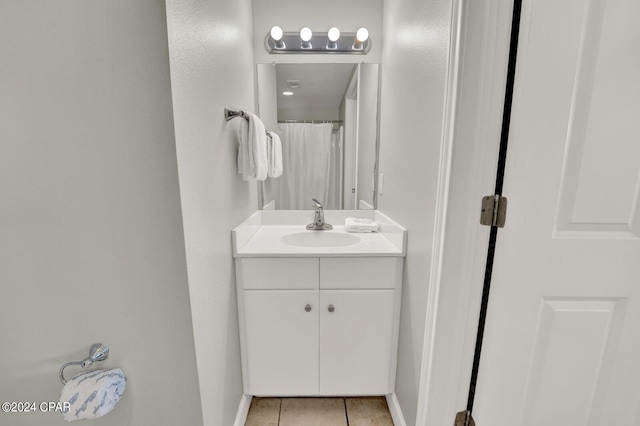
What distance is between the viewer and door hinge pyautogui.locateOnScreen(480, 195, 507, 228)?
74cm

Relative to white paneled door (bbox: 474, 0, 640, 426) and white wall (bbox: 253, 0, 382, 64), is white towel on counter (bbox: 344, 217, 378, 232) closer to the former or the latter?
white paneled door (bbox: 474, 0, 640, 426)

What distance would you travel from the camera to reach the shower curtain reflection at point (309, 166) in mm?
1695

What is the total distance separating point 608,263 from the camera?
745 mm

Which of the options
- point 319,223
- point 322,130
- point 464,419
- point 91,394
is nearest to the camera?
point 91,394

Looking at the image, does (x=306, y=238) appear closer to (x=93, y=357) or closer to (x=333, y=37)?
(x=93, y=357)

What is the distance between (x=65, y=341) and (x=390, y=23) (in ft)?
6.51

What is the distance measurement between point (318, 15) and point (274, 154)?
2.89 feet

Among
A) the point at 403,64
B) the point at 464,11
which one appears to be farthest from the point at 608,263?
the point at 403,64

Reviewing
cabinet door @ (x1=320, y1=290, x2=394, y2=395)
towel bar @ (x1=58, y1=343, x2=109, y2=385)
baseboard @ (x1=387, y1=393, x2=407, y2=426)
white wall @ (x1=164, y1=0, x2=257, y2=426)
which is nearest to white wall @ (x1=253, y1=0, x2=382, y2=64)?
white wall @ (x1=164, y1=0, x2=257, y2=426)

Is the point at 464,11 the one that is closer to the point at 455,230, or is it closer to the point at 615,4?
the point at 615,4

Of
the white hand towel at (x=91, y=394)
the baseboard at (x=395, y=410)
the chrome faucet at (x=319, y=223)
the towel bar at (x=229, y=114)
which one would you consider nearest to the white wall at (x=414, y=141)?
the baseboard at (x=395, y=410)

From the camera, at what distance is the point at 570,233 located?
2.42ft

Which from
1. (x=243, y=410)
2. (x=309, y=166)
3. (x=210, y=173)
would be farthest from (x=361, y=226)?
(x=243, y=410)

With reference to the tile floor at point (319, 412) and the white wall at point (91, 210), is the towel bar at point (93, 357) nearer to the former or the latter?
the white wall at point (91, 210)
